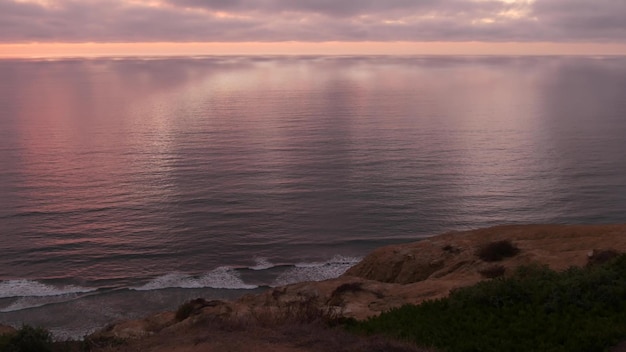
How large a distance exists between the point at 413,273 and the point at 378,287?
21.9 ft

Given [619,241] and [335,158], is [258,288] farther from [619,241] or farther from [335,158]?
[335,158]

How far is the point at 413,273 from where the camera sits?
36.2 metres

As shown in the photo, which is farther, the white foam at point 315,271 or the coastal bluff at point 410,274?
the white foam at point 315,271

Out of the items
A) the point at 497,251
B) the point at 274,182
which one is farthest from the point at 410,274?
the point at 274,182

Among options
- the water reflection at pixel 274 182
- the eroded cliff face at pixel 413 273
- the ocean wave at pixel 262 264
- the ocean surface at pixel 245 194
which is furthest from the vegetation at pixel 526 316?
the water reflection at pixel 274 182

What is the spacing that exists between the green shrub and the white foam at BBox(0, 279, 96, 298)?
102ft

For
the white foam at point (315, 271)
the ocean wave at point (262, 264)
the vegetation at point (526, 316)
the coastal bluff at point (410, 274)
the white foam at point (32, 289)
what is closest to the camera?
the vegetation at point (526, 316)

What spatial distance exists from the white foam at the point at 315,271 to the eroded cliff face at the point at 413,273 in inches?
292

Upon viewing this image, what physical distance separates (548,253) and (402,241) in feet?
82.6

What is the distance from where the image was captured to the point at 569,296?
20.4 m

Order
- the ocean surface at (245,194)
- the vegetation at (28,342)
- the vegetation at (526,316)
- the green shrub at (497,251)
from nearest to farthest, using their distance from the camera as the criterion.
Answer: the vegetation at (526,316), the vegetation at (28,342), the green shrub at (497,251), the ocean surface at (245,194)

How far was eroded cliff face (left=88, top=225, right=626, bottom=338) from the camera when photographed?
2706 centimetres

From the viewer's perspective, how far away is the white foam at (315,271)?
47.8m

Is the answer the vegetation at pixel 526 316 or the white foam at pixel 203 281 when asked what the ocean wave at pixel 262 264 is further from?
the vegetation at pixel 526 316
